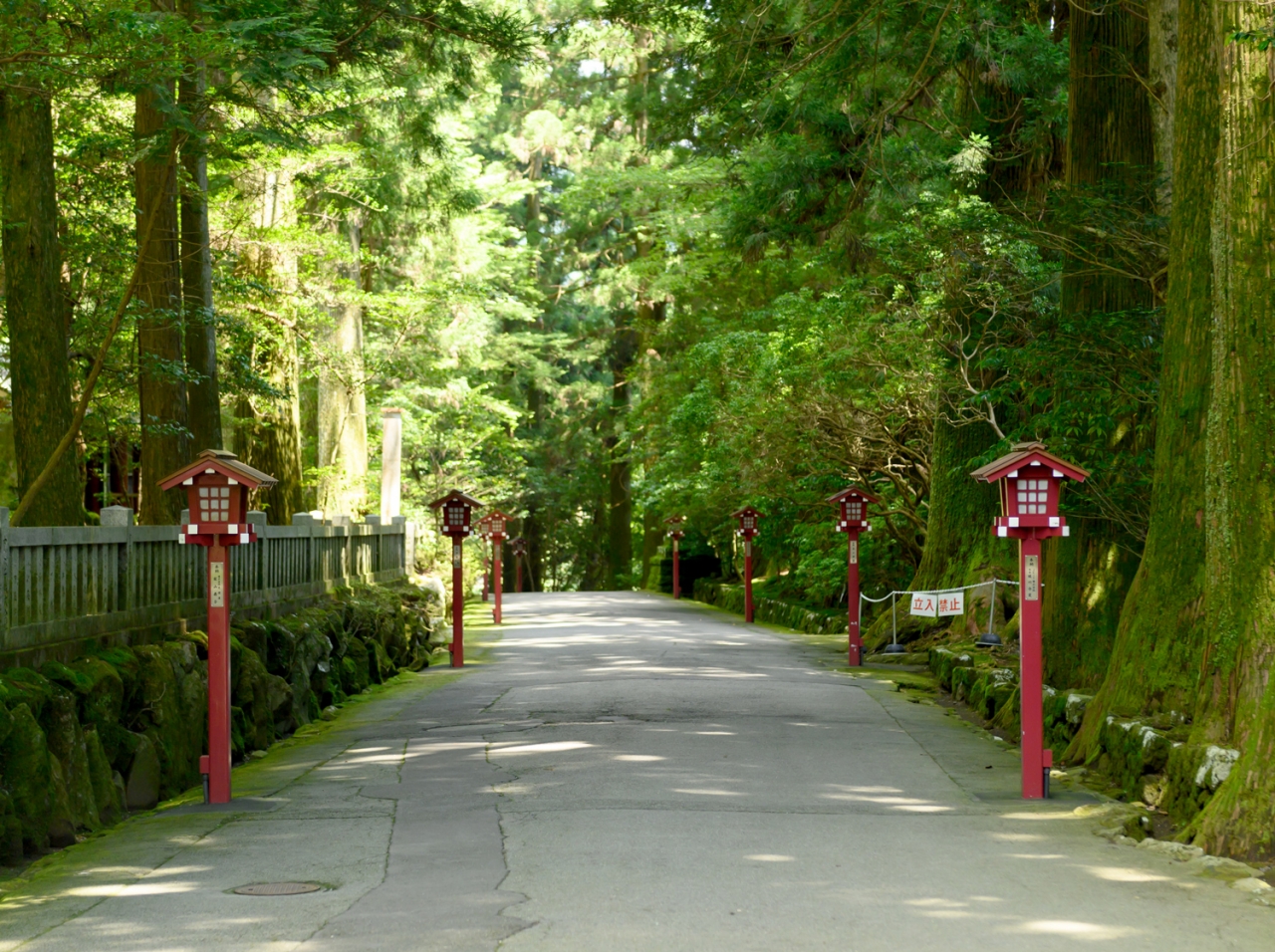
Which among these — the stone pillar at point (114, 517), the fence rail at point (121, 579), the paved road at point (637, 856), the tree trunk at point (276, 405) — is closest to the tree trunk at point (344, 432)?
the tree trunk at point (276, 405)

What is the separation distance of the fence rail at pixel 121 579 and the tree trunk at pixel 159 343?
1.37 metres

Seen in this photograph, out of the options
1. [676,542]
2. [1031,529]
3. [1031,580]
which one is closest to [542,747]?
[1031,580]

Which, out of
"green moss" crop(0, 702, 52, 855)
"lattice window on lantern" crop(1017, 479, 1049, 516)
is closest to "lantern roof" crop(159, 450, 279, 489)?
"green moss" crop(0, 702, 52, 855)

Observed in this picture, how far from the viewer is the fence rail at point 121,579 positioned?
346 inches

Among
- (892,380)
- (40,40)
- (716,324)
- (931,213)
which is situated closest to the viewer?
(40,40)

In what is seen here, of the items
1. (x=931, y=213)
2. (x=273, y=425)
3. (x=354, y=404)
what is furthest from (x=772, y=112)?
(x=354, y=404)

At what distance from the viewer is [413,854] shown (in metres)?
7.77

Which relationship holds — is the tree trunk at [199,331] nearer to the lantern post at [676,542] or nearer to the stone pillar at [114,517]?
the stone pillar at [114,517]

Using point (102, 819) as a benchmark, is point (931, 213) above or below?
above

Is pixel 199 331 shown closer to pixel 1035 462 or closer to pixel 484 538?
pixel 1035 462

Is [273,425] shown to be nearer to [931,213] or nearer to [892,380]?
[892,380]

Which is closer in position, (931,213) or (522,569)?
(931,213)

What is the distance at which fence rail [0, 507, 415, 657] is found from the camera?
8781 mm

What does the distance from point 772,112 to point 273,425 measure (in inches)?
428
